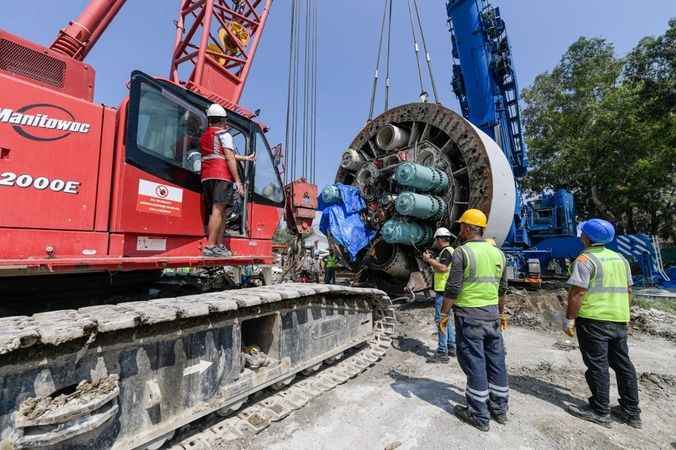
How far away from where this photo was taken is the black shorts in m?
3.37

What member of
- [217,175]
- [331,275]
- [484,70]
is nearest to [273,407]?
[217,175]

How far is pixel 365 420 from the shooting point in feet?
10.3

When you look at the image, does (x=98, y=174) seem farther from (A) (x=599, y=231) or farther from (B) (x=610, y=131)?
(B) (x=610, y=131)

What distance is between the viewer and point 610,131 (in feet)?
51.8

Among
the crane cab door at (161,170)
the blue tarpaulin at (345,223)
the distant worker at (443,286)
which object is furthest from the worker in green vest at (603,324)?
the blue tarpaulin at (345,223)

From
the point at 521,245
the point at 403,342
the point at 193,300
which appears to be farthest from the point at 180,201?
the point at 521,245

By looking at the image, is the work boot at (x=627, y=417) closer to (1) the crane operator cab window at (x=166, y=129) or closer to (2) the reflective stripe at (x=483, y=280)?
(2) the reflective stripe at (x=483, y=280)

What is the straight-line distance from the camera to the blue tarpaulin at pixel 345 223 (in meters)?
7.43

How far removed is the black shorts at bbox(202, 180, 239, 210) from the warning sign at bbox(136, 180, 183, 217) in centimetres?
24

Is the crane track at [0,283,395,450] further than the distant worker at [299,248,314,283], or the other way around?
the distant worker at [299,248,314,283]

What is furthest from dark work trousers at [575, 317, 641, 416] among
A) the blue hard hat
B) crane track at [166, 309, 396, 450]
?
crane track at [166, 309, 396, 450]

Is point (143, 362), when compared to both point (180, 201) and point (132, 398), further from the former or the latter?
point (180, 201)

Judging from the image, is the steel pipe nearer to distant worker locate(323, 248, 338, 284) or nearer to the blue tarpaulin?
the blue tarpaulin

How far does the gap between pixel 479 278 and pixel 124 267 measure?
3076 mm
